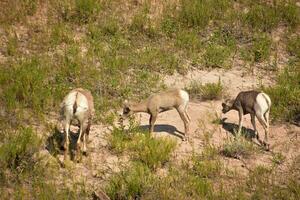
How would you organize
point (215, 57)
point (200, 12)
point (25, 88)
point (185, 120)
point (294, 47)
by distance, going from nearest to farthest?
1. point (185, 120)
2. point (25, 88)
3. point (215, 57)
4. point (294, 47)
5. point (200, 12)

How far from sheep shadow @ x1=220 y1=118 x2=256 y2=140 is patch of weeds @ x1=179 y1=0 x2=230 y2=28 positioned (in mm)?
5062

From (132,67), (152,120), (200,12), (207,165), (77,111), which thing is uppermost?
(200,12)

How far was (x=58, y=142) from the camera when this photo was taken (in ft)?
37.6

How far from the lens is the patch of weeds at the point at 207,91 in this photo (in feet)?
46.6

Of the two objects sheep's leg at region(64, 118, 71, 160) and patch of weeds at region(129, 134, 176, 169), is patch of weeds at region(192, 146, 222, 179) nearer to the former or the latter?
patch of weeds at region(129, 134, 176, 169)

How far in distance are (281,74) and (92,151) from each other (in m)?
6.45

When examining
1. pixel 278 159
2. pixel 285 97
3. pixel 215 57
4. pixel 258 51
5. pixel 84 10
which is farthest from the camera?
pixel 84 10

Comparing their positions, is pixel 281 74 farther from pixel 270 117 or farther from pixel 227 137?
pixel 227 137

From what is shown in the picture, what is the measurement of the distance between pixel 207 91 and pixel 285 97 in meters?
1.97

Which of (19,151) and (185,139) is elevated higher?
(19,151)

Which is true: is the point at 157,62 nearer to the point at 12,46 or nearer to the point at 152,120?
the point at 152,120

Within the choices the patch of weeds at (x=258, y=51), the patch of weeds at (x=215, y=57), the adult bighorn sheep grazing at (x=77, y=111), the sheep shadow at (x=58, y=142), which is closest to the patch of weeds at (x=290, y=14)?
the patch of weeds at (x=258, y=51)

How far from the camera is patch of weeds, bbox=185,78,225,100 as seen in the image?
14219 millimetres

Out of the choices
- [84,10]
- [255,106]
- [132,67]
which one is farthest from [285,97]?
[84,10]
